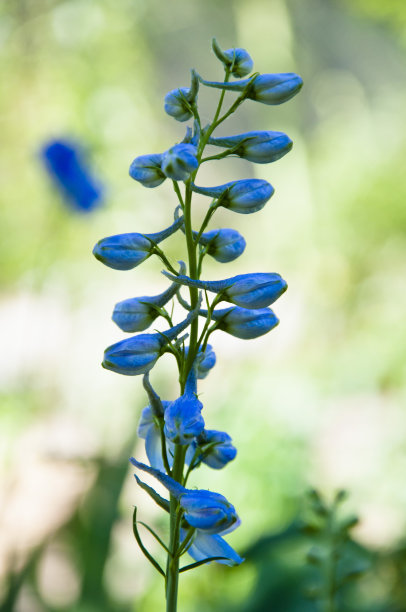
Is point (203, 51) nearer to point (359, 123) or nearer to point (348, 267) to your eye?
point (359, 123)

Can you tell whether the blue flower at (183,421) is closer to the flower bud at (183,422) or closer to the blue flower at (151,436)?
the flower bud at (183,422)

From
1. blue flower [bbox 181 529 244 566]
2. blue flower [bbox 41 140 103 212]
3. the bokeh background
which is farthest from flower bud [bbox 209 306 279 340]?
blue flower [bbox 41 140 103 212]

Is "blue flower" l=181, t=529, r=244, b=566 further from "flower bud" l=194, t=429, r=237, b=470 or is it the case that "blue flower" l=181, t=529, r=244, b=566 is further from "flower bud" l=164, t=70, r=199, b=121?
"flower bud" l=164, t=70, r=199, b=121

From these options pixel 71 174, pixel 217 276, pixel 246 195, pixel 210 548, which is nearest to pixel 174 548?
pixel 210 548

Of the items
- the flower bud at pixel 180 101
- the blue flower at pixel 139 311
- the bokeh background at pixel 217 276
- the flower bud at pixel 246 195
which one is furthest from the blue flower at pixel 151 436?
the bokeh background at pixel 217 276

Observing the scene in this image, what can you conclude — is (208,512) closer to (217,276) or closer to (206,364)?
(206,364)

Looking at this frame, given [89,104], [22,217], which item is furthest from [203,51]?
[22,217]
